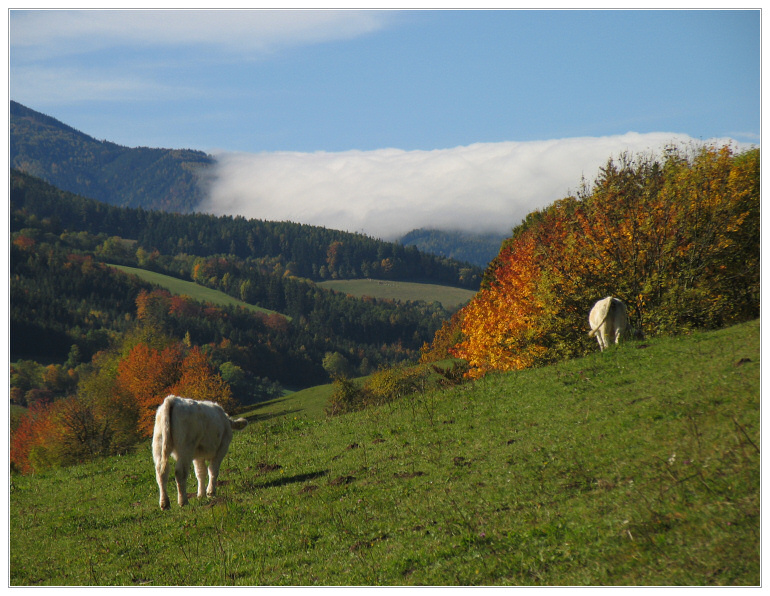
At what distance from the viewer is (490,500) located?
40.8 feet

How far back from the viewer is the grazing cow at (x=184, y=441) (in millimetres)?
15797

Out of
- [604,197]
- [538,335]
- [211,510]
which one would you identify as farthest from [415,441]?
[604,197]

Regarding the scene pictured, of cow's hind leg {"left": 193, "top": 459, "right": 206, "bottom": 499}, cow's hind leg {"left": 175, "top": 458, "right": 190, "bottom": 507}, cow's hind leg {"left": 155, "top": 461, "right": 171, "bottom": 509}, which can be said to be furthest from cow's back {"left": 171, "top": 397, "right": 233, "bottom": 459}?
cow's hind leg {"left": 155, "top": 461, "right": 171, "bottom": 509}

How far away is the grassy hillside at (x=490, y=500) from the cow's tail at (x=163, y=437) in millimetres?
1459

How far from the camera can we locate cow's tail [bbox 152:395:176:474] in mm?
15680

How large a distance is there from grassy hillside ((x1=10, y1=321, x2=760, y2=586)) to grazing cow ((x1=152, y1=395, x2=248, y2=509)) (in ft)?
2.95

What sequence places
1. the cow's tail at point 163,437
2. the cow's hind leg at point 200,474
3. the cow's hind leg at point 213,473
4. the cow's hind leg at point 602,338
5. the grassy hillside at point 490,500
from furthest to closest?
1. the cow's hind leg at point 602,338
2. the cow's hind leg at point 213,473
3. the cow's hind leg at point 200,474
4. the cow's tail at point 163,437
5. the grassy hillside at point 490,500

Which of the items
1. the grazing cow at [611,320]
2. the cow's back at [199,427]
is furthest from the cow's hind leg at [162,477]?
the grazing cow at [611,320]

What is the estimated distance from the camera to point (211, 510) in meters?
15.3

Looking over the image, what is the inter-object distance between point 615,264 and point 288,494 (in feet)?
76.2

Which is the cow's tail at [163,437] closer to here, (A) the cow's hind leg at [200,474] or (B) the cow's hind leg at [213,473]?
(A) the cow's hind leg at [200,474]

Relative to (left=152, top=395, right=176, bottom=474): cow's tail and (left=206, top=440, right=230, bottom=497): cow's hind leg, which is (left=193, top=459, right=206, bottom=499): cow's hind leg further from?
(left=152, top=395, right=176, bottom=474): cow's tail

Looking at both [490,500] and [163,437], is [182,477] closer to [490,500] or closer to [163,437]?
[163,437]

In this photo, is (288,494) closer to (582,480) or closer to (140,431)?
(582,480)
